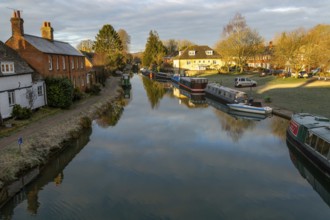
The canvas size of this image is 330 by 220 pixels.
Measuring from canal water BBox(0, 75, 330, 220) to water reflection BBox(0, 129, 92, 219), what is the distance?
39mm

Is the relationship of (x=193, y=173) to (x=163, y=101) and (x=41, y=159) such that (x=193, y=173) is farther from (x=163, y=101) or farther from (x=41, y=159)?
(x=163, y=101)

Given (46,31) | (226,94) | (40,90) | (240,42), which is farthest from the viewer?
(240,42)

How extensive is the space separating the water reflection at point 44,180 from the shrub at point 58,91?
25.6 feet

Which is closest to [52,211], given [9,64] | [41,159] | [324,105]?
[41,159]

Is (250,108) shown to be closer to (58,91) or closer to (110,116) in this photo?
(110,116)

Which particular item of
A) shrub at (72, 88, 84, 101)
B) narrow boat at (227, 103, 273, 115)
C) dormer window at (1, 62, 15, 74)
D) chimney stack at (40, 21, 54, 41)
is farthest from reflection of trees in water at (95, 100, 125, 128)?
narrow boat at (227, 103, 273, 115)

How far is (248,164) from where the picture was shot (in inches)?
653

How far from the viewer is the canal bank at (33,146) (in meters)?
13.3

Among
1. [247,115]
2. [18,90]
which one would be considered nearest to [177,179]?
[18,90]

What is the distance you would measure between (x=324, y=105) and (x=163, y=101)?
2071 cm

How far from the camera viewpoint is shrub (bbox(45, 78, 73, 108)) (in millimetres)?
27188

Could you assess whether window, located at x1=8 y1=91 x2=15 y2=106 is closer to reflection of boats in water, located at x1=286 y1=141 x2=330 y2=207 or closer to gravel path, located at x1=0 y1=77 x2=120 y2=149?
gravel path, located at x1=0 y1=77 x2=120 y2=149

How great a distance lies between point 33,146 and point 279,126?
18933 millimetres

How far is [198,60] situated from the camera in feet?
288
